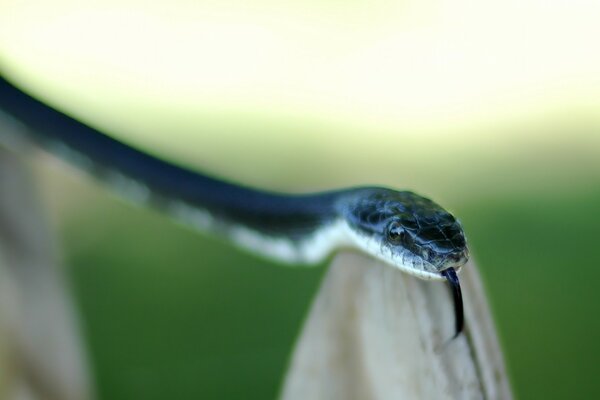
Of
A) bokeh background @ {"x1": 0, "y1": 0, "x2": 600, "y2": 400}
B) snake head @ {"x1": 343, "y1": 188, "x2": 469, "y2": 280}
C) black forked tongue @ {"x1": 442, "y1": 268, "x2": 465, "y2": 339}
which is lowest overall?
black forked tongue @ {"x1": 442, "y1": 268, "x2": 465, "y2": 339}

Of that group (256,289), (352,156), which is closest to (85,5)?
(352,156)

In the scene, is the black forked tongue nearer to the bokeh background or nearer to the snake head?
the snake head

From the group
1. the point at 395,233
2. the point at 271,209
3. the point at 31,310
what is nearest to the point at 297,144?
the point at 271,209

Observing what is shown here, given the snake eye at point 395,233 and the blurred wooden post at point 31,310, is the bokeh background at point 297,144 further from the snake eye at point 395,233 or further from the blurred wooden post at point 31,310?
the snake eye at point 395,233

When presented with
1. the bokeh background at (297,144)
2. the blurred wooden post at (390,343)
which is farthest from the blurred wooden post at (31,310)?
the blurred wooden post at (390,343)

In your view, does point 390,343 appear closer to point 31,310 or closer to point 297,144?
point 31,310

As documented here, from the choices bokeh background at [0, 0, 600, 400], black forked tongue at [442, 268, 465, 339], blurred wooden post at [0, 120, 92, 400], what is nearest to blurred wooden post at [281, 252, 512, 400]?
black forked tongue at [442, 268, 465, 339]
